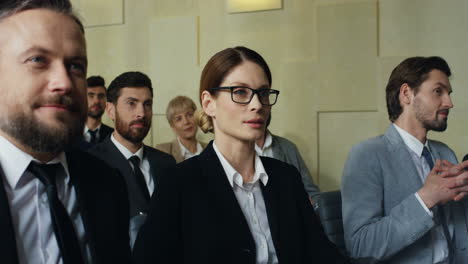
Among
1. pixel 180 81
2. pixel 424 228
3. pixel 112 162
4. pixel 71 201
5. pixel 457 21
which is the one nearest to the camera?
pixel 71 201

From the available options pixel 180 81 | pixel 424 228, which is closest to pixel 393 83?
pixel 424 228

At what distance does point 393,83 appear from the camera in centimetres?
260

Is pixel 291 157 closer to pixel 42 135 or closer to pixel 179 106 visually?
pixel 179 106

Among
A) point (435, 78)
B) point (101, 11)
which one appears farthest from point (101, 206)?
point (101, 11)

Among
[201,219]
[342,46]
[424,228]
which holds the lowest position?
[424,228]

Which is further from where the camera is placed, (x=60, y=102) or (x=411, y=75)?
(x=411, y=75)

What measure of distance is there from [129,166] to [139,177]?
0.10 metres

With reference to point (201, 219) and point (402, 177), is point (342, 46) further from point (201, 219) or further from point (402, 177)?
point (201, 219)

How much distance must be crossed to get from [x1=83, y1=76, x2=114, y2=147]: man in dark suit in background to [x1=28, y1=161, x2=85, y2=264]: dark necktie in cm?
322

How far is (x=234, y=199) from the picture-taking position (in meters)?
1.79

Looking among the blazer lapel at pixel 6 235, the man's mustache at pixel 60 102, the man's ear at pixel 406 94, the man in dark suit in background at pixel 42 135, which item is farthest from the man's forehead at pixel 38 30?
the man's ear at pixel 406 94

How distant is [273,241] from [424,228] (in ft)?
2.58

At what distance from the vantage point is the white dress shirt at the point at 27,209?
42.6 inches

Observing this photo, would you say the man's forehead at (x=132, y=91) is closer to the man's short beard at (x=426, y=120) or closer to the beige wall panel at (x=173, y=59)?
the beige wall panel at (x=173, y=59)
